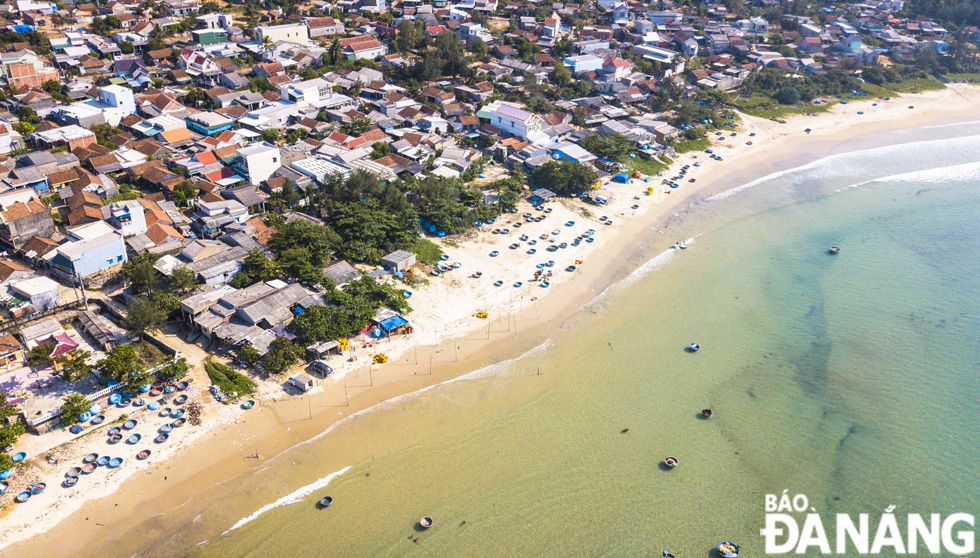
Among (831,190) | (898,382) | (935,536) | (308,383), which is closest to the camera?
(935,536)

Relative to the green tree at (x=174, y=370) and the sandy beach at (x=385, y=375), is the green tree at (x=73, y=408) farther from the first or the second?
the green tree at (x=174, y=370)

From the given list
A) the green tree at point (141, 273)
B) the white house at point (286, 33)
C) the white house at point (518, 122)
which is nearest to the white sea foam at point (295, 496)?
the green tree at point (141, 273)

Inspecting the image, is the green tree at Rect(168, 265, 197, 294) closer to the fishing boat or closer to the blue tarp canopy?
the blue tarp canopy

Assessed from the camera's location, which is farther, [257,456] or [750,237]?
[750,237]

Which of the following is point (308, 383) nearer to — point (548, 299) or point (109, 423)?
point (109, 423)

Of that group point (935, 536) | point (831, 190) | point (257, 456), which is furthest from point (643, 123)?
point (257, 456)

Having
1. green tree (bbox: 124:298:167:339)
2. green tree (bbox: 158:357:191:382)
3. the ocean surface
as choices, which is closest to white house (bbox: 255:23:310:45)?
green tree (bbox: 124:298:167:339)
